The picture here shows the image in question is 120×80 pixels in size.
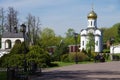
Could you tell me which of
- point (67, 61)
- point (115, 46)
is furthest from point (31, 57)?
point (115, 46)

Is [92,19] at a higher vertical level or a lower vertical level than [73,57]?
higher

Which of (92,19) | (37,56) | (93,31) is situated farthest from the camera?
(92,19)

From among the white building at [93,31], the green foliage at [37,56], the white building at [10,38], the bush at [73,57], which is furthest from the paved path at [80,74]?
the white building at [93,31]

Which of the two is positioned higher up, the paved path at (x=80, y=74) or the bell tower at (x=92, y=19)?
the bell tower at (x=92, y=19)

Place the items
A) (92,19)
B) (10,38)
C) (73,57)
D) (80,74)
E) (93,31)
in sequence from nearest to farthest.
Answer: (80,74) < (73,57) < (10,38) < (93,31) < (92,19)

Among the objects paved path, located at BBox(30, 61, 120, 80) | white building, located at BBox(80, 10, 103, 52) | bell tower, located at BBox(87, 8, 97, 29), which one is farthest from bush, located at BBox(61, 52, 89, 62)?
bell tower, located at BBox(87, 8, 97, 29)

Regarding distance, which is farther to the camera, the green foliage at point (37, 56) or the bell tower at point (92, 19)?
the bell tower at point (92, 19)

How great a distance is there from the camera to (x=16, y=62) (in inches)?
1308

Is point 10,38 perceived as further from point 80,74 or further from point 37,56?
point 80,74

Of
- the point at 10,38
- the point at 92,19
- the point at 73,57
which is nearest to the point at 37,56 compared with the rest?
the point at 73,57

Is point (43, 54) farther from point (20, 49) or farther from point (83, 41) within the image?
point (83, 41)

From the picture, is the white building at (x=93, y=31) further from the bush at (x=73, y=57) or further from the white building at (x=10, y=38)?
the bush at (x=73, y=57)

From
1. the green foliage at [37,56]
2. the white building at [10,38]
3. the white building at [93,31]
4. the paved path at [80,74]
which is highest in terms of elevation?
the white building at [93,31]

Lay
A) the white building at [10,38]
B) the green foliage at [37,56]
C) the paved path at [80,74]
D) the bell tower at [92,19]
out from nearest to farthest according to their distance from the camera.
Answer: the paved path at [80,74]
the green foliage at [37,56]
the white building at [10,38]
the bell tower at [92,19]
